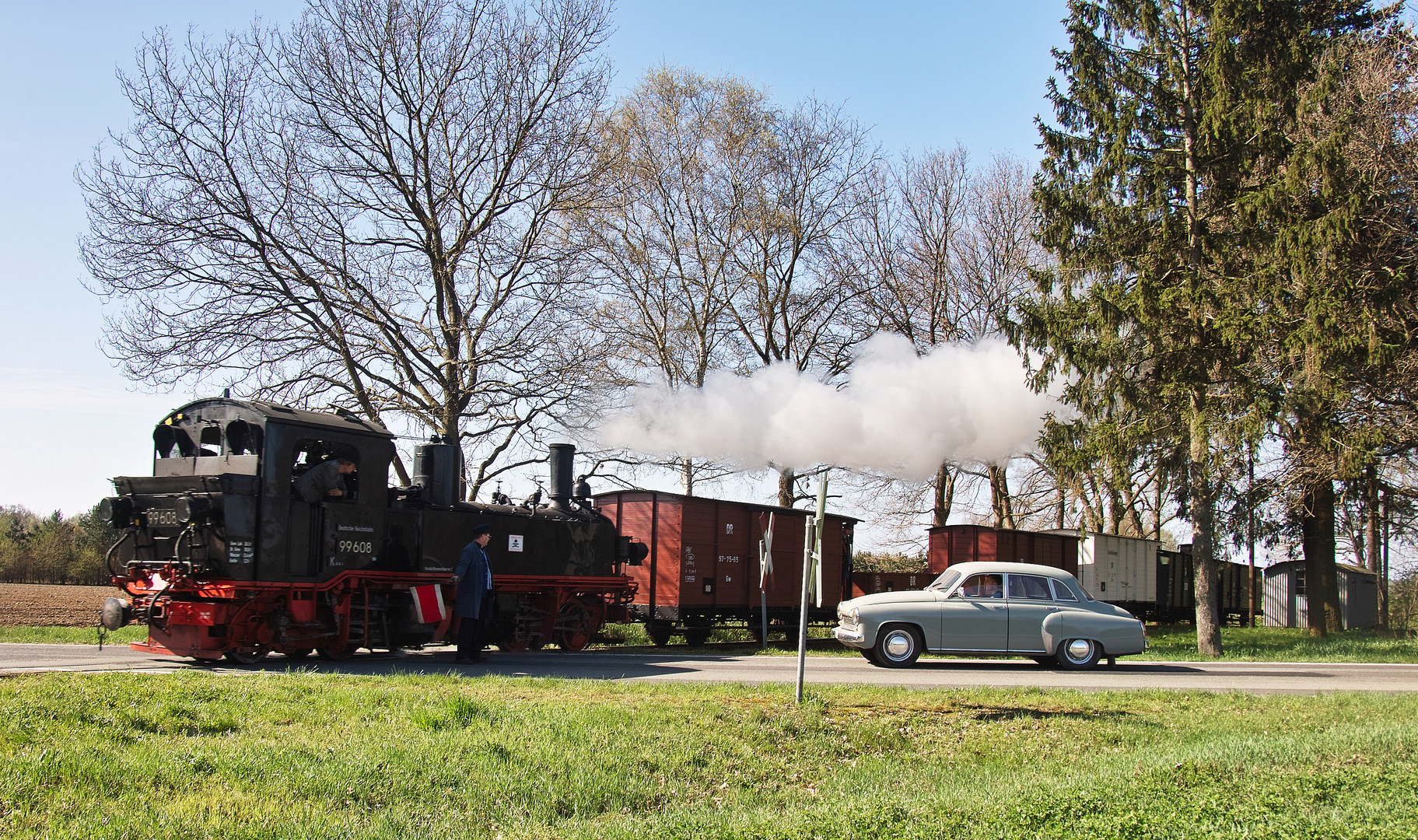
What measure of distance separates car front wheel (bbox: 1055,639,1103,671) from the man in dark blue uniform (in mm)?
8426

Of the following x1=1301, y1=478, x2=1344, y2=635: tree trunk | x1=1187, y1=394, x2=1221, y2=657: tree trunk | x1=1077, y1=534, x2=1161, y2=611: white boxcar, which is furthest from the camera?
x1=1077, y1=534, x2=1161, y2=611: white boxcar

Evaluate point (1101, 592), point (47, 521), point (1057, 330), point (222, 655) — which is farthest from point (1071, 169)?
point (47, 521)

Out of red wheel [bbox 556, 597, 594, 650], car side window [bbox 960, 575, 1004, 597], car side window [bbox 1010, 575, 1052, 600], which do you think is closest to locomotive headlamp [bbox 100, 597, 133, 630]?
red wheel [bbox 556, 597, 594, 650]

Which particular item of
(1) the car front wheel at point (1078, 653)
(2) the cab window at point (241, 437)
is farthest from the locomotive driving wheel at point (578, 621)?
(1) the car front wheel at point (1078, 653)

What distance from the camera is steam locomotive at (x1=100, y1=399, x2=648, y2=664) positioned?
12258mm

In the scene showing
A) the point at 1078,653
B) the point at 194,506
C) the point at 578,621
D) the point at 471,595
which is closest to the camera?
the point at 194,506

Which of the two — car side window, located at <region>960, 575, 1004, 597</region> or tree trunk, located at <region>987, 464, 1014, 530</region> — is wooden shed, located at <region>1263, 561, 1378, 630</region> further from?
car side window, located at <region>960, 575, 1004, 597</region>

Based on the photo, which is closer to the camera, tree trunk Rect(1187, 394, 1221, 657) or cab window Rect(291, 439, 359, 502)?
cab window Rect(291, 439, 359, 502)

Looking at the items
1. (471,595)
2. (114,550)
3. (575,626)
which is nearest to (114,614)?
(114,550)

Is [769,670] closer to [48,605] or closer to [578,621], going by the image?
[578,621]

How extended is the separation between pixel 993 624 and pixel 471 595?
7.56 meters

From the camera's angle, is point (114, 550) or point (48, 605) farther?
point (48, 605)

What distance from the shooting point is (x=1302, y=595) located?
35.4 m

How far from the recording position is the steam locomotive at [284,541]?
483 inches
